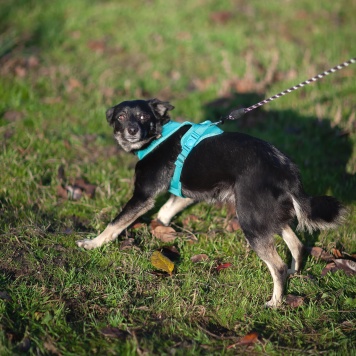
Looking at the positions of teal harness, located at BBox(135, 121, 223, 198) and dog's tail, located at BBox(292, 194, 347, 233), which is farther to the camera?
teal harness, located at BBox(135, 121, 223, 198)

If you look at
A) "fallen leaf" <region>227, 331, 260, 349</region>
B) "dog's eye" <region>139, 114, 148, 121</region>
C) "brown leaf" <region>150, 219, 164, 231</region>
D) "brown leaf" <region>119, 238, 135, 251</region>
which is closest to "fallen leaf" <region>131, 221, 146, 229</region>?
"brown leaf" <region>150, 219, 164, 231</region>

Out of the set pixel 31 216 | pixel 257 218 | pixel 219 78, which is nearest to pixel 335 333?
pixel 257 218

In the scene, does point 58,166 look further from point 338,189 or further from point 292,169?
point 338,189

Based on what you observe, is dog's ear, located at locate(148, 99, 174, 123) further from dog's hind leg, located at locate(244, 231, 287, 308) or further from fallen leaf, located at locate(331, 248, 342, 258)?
fallen leaf, located at locate(331, 248, 342, 258)

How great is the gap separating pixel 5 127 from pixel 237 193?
3.42m

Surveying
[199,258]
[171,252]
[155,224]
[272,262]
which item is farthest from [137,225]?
[272,262]

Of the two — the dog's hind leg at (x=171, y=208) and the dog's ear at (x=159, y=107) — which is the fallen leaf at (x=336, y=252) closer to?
the dog's hind leg at (x=171, y=208)

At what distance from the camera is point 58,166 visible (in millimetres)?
5242

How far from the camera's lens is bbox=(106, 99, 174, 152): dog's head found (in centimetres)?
428

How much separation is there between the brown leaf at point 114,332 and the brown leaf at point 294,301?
1254mm

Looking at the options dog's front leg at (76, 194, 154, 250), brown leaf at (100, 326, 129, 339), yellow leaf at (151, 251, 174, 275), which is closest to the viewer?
brown leaf at (100, 326, 129, 339)

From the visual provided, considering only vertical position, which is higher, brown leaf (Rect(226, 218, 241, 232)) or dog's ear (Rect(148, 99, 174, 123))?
dog's ear (Rect(148, 99, 174, 123))

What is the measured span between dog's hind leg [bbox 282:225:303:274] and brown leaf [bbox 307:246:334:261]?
0.88 ft

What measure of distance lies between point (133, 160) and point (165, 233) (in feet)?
4.75
